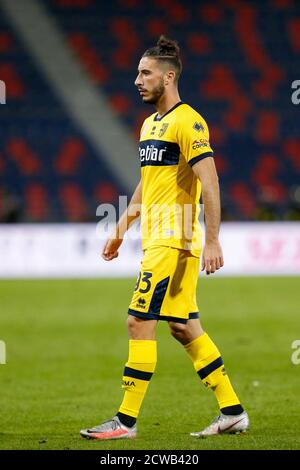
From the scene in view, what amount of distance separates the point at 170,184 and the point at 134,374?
3.67ft

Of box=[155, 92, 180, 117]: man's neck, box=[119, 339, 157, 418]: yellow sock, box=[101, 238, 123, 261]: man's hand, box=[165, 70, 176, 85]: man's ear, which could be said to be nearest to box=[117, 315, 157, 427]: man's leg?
box=[119, 339, 157, 418]: yellow sock

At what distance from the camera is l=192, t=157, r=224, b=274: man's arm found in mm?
5551

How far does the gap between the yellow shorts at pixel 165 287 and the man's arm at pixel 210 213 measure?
26cm

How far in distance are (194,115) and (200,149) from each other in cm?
26

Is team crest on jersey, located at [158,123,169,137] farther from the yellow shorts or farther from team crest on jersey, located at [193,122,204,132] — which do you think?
the yellow shorts

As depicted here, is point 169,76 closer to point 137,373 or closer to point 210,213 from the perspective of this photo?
point 210,213

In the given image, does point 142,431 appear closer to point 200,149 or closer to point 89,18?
point 200,149

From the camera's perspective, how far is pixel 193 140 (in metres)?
5.64

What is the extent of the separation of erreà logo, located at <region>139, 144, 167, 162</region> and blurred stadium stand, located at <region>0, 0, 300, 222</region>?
18.0 meters

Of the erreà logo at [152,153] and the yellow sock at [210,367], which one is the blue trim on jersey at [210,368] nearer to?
the yellow sock at [210,367]

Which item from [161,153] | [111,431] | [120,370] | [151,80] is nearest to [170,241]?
[161,153]

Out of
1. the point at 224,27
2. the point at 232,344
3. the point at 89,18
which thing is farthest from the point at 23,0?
the point at 232,344

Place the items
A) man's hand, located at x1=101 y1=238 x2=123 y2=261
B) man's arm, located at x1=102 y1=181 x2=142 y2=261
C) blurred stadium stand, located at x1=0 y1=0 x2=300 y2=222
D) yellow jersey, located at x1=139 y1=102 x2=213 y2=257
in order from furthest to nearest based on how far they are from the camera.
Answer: blurred stadium stand, located at x1=0 y1=0 x2=300 y2=222 → man's hand, located at x1=101 y1=238 x2=123 y2=261 → man's arm, located at x1=102 y1=181 x2=142 y2=261 → yellow jersey, located at x1=139 y1=102 x2=213 y2=257

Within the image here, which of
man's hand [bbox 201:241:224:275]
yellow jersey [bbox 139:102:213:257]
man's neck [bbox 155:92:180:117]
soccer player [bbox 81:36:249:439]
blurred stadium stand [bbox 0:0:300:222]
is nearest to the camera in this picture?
man's hand [bbox 201:241:224:275]
